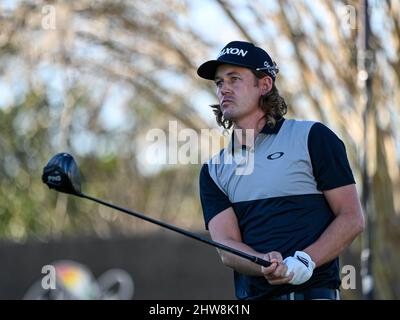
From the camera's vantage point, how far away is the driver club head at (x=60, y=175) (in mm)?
5578

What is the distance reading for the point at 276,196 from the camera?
5.64 m

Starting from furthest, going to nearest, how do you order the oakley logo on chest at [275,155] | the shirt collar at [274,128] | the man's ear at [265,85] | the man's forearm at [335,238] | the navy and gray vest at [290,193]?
the man's ear at [265,85] < the shirt collar at [274,128] < the oakley logo on chest at [275,155] < the navy and gray vest at [290,193] < the man's forearm at [335,238]

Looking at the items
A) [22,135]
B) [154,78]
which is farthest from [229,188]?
[22,135]

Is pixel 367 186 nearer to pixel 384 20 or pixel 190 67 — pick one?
pixel 384 20

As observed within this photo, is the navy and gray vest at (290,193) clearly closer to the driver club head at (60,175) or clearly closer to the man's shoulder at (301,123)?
the man's shoulder at (301,123)

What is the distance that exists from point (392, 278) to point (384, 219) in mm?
860

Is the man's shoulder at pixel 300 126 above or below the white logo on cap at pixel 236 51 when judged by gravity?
below

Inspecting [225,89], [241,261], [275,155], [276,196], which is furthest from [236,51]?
[241,261]

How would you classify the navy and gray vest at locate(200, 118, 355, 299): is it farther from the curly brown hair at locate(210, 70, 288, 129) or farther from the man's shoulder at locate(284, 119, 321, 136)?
the curly brown hair at locate(210, 70, 288, 129)

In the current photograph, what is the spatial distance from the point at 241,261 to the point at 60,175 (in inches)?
41.1

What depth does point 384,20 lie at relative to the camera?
13.7 meters

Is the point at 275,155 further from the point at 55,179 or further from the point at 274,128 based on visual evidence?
the point at 55,179

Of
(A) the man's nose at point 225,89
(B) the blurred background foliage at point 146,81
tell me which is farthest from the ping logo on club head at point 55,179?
(B) the blurred background foliage at point 146,81
